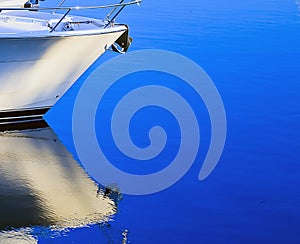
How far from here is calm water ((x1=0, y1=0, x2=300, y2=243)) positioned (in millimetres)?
5953

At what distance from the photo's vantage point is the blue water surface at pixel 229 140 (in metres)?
6.01

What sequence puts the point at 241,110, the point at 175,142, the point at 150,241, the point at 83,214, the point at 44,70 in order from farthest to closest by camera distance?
the point at 241,110
the point at 44,70
the point at 175,142
the point at 83,214
the point at 150,241

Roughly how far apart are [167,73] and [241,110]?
1.88m

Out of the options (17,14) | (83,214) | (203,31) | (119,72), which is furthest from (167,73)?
(83,214)

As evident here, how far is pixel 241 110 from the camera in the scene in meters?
9.33

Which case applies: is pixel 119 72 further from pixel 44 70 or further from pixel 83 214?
pixel 83 214

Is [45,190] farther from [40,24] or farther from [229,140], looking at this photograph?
[40,24]

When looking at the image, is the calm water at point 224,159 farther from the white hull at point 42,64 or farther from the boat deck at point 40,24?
the boat deck at point 40,24

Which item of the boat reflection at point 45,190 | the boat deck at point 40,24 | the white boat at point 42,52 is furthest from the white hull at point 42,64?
the boat reflection at point 45,190

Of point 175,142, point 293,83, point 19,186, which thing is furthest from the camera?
point 293,83

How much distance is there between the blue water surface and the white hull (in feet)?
1.27

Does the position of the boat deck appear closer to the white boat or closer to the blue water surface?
→ the white boat

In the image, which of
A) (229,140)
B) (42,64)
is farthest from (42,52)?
(229,140)

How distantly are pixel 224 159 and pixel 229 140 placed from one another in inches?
22.7
